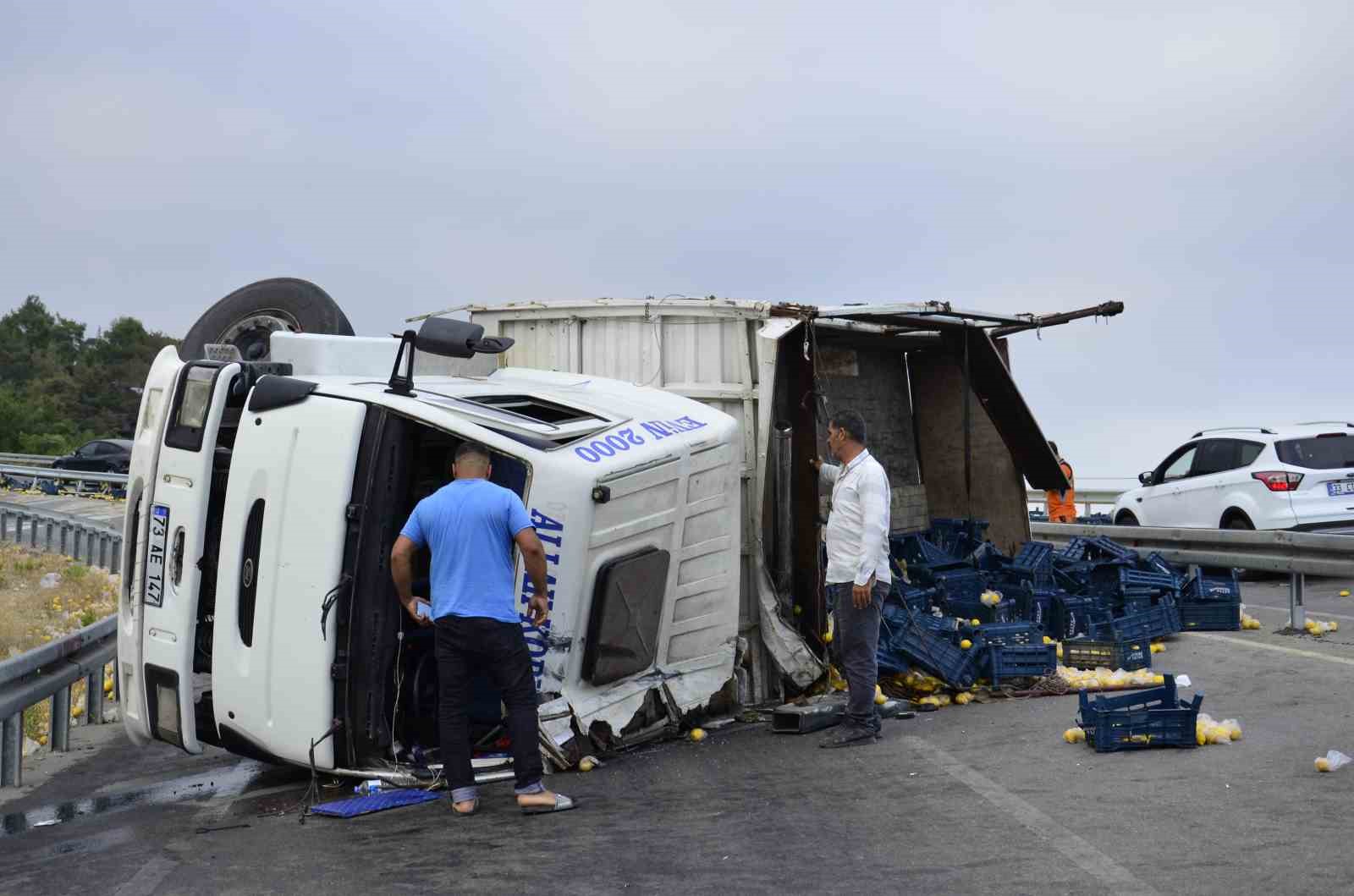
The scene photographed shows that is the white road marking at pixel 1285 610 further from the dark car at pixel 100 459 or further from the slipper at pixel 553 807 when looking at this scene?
the dark car at pixel 100 459

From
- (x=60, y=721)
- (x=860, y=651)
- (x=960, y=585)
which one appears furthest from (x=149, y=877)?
(x=960, y=585)

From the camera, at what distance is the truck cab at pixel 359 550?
6824 mm

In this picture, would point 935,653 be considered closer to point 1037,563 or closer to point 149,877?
point 1037,563

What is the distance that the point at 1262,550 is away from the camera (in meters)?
12.4

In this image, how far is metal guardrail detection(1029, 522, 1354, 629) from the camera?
10.8m

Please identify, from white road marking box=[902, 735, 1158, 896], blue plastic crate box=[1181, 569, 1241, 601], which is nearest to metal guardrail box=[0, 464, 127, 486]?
blue plastic crate box=[1181, 569, 1241, 601]

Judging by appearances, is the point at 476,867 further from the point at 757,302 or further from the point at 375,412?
the point at 757,302

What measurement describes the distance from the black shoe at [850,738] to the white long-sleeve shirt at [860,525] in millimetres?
861

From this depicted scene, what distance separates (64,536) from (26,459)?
906 inches

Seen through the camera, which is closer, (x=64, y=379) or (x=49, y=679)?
(x=49, y=679)

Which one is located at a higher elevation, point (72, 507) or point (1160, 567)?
point (72, 507)

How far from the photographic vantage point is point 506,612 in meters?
6.49

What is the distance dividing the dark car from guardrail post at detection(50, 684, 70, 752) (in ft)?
108

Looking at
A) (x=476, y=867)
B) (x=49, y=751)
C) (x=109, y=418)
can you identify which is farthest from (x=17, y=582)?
(x=109, y=418)
